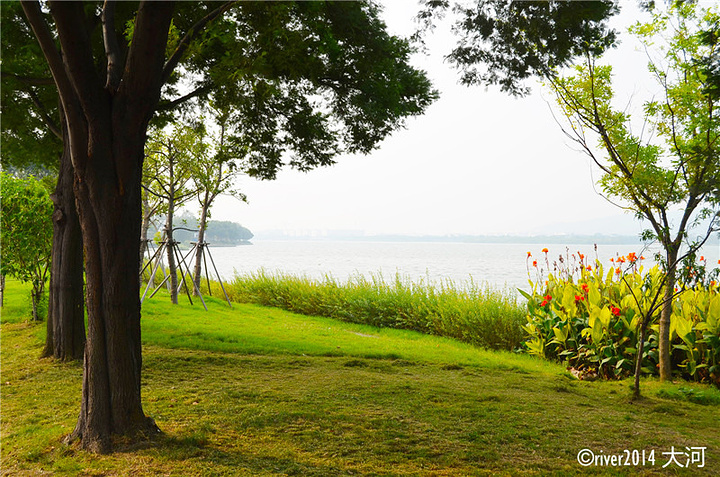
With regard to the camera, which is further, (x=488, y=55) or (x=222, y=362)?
(x=222, y=362)

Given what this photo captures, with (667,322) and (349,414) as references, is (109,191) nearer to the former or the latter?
(349,414)

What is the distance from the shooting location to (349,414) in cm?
378

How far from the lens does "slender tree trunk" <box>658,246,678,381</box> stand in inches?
174

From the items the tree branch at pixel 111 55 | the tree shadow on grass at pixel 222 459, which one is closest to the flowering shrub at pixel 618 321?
the tree shadow on grass at pixel 222 459

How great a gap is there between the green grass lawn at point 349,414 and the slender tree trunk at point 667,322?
0.63 feet

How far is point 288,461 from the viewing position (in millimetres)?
2881

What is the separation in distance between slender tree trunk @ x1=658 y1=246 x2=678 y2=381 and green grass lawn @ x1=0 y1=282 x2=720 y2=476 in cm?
19

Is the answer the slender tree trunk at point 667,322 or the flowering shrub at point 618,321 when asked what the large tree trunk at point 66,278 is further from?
the slender tree trunk at point 667,322

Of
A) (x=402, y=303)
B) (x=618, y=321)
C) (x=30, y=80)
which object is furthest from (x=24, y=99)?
(x=618, y=321)

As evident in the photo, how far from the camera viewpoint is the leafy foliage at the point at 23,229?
698 cm

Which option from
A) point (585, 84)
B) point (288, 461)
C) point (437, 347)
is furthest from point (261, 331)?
point (585, 84)

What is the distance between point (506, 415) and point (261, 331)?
15.4 feet

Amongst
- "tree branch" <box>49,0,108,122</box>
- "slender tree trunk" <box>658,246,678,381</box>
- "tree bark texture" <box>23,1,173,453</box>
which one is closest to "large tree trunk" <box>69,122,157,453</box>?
"tree bark texture" <box>23,1,173,453</box>

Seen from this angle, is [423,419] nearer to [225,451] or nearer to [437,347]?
[225,451]
